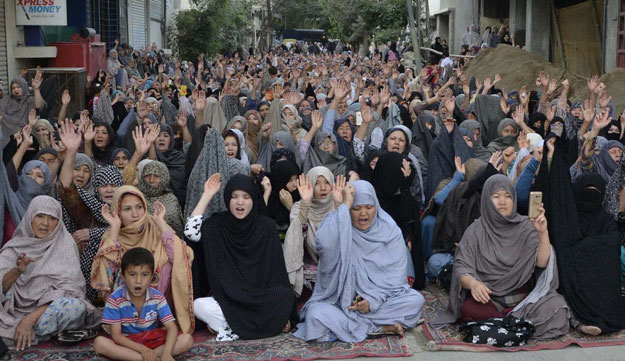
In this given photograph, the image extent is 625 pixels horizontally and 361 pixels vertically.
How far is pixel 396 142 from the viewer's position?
6402 millimetres

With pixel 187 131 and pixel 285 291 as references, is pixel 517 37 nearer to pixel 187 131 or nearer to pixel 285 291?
pixel 187 131

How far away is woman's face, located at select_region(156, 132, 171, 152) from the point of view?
686cm

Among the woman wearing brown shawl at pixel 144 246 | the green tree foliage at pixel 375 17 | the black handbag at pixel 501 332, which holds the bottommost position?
the black handbag at pixel 501 332

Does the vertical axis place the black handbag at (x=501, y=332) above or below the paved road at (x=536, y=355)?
above

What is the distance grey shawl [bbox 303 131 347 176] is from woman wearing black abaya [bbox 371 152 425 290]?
1.07m

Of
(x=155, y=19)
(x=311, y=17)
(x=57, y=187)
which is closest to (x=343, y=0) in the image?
(x=155, y=19)

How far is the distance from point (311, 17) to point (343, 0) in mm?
21365

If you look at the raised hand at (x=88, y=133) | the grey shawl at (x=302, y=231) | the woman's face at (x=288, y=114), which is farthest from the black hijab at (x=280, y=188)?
the woman's face at (x=288, y=114)

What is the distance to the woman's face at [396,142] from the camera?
21.0 feet

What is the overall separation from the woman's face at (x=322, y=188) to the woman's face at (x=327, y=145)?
5.40ft

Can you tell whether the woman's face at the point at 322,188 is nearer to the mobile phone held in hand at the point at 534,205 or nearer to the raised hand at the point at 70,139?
the mobile phone held in hand at the point at 534,205

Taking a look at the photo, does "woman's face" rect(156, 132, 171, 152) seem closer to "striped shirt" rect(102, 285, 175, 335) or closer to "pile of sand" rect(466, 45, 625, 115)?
"striped shirt" rect(102, 285, 175, 335)

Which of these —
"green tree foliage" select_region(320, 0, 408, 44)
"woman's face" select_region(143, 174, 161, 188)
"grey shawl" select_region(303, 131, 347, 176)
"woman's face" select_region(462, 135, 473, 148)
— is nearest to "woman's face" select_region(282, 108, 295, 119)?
"grey shawl" select_region(303, 131, 347, 176)

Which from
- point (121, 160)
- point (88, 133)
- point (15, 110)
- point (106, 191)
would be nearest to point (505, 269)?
point (106, 191)
